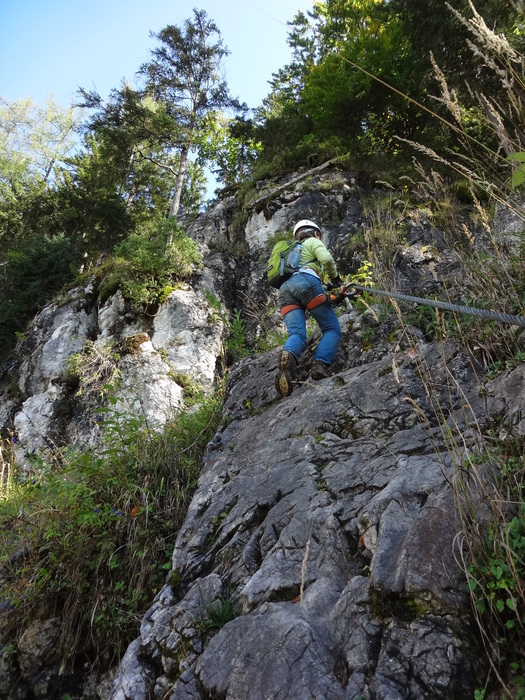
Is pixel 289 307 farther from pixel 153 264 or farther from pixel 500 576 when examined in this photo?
pixel 153 264

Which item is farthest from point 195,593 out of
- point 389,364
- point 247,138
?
point 247,138

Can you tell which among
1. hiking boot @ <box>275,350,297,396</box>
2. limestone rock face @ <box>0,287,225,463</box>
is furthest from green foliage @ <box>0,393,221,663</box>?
limestone rock face @ <box>0,287,225,463</box>

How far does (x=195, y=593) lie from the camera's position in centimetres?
242

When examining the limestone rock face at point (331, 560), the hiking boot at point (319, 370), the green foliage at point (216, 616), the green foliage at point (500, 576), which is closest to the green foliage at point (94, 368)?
the hiking boot at point (319, 370)

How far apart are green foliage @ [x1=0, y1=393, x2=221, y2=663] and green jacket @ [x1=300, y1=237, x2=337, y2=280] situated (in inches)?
101

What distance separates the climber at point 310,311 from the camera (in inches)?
166

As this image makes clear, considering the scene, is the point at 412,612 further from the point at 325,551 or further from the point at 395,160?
the point at 395,160

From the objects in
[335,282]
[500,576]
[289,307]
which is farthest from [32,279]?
[500,576]

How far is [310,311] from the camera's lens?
4.68 m

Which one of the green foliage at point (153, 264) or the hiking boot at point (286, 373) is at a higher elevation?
the green foliage at point (153, 264)

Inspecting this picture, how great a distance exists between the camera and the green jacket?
4.98 meters

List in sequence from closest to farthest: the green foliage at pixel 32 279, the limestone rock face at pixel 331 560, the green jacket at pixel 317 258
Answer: the limestone rock face at pixel 331 560
the green jacket at pixel 317 258
the green foliage at pixel 32 279

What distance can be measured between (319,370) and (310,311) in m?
0.79

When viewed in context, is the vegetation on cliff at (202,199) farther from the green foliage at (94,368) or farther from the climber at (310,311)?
the green foliage at (94,368)
